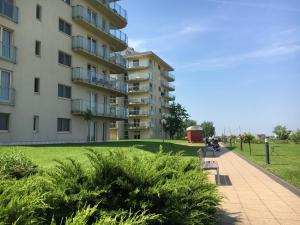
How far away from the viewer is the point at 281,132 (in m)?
62.3

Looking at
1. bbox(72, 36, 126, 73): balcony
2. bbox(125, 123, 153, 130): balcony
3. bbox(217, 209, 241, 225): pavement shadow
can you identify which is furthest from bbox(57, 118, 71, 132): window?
bbox(125, 123, 153, 130): balcony

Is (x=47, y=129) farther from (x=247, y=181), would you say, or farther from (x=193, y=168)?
(x=193, y=168)

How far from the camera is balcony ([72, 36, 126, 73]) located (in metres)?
31.2

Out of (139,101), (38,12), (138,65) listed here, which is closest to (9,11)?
(38,12)

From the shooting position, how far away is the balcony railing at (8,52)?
22475 millimetres

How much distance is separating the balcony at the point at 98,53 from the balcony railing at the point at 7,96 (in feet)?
30.3

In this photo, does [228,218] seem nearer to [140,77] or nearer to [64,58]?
[64,58]

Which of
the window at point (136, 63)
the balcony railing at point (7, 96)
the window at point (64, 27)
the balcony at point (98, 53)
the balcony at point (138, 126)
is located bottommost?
the balcony at point (138, 126)

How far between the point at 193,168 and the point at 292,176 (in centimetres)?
754

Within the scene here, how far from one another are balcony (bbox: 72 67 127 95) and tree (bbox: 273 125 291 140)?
112 feet

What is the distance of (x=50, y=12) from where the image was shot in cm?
2797

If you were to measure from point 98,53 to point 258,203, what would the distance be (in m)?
28.9

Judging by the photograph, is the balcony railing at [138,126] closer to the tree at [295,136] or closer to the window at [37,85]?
the tree at [295,136]

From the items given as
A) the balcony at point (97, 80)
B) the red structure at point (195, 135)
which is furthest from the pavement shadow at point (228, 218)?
the red structure at point (195, 135)
